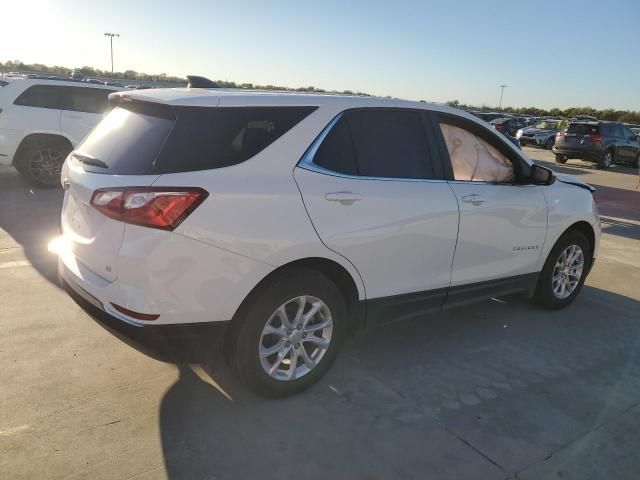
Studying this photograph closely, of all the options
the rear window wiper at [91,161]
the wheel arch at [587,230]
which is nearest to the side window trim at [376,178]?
the rear window wiper at [91,161]

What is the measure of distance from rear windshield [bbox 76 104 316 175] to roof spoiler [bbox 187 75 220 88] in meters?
0.50

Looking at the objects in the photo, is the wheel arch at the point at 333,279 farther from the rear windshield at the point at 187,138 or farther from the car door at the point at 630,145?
the car door at the point at 630,145

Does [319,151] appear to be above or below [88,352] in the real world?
above

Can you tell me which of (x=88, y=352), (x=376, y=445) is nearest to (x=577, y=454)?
(x=376, y=445)

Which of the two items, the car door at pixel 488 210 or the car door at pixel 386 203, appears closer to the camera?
the car door at pixel 386 203

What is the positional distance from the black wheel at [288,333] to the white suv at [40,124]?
23.5 feet

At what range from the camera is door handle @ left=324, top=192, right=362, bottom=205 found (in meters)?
3.02

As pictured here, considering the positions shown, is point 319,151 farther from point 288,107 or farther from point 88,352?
point 88,352

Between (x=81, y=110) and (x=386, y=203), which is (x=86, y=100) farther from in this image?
(x=386, y=203)

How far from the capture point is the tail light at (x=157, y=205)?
8.38 ft

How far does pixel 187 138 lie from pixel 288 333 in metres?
1.20

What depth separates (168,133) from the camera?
274cm

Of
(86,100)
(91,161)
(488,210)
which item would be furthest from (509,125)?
(91,161)

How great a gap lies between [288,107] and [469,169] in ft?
5.09
